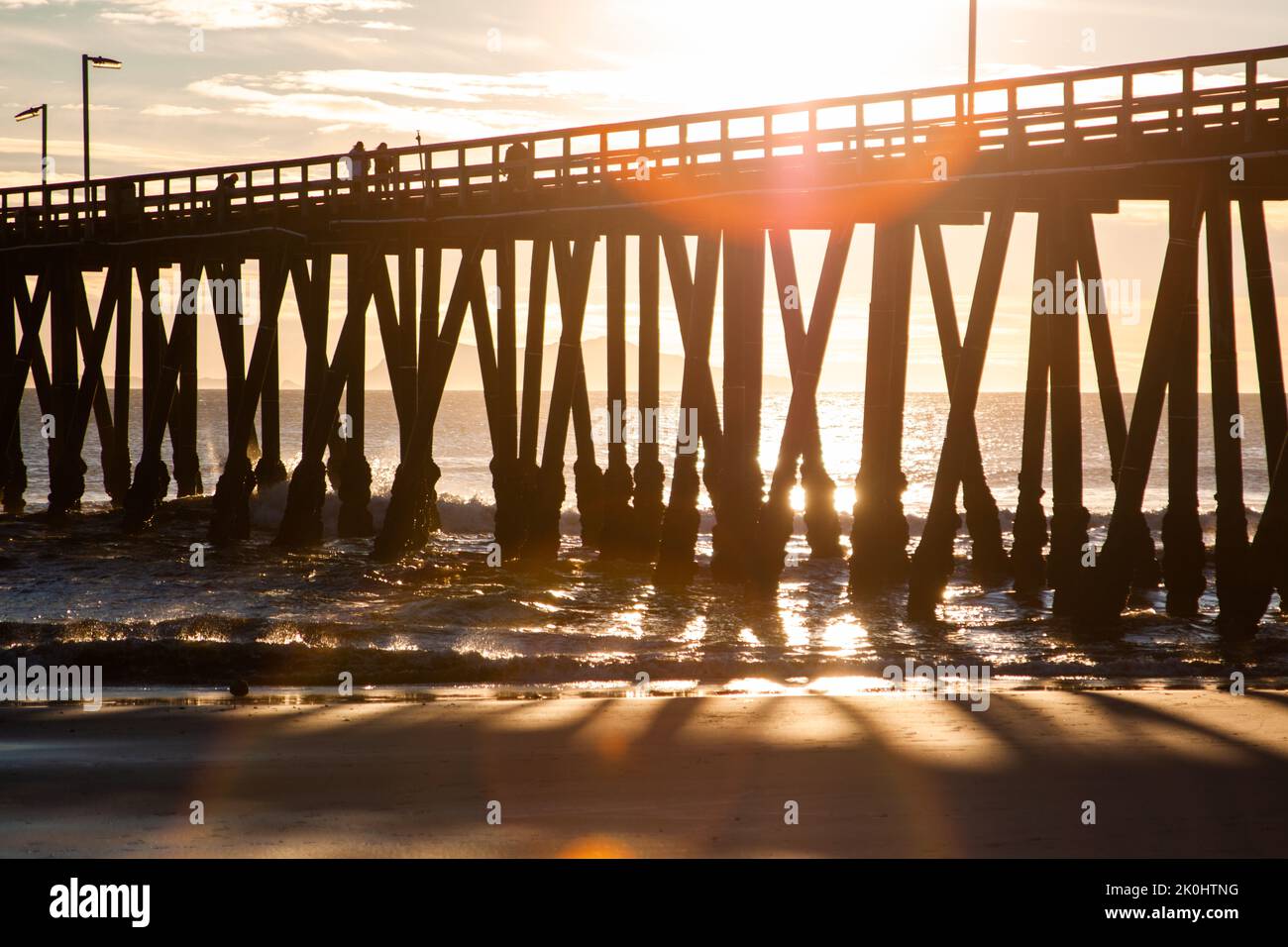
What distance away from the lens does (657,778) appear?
9.27 m

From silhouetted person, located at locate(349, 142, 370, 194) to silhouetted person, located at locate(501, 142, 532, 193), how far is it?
3.14 metres

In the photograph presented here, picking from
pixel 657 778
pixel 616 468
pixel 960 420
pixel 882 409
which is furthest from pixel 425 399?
pixel 657 778

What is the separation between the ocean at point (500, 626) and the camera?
552 inches

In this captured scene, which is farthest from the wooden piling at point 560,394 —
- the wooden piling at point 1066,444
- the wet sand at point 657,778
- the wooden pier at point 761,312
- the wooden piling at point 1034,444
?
the wet sand at point 657,778

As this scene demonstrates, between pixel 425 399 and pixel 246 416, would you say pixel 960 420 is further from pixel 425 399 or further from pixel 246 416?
pixel 246 416

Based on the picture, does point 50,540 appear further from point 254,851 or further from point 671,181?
point 254,851

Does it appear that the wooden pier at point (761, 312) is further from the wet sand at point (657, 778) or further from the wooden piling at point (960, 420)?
the wet sand at point (657, 778)

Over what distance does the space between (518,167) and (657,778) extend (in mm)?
13241

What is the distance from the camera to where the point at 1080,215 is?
15.9 m

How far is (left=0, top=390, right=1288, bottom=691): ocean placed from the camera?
1403 centimetres

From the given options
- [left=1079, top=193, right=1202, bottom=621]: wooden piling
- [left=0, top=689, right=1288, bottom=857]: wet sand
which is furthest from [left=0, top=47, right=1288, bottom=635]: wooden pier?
[left=0, top=689, right=1288, bottom=857]: wet sand

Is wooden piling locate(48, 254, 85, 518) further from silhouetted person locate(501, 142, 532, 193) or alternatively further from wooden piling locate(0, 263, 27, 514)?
silhouetted person locate(501, 142, 532, 193)

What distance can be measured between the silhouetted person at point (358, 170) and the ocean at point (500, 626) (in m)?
5.83
